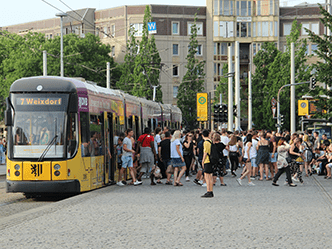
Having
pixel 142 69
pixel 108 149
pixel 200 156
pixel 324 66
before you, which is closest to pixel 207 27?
pixel 142 69

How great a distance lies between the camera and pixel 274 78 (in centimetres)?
6169

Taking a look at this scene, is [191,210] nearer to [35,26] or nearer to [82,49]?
[82,49]

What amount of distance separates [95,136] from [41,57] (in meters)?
46.0

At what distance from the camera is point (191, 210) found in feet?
39.2

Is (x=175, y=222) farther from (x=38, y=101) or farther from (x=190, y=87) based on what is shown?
(x=190, y=87)

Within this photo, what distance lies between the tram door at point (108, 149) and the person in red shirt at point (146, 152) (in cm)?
84

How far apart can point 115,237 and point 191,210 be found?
11.5ft

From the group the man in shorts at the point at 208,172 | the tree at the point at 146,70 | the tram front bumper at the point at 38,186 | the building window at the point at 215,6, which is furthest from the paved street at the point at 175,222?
the building window at the point at 215,6

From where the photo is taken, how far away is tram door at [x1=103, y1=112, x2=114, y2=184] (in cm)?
1839

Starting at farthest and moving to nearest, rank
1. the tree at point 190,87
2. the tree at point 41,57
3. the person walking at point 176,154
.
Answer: the tree at point 190,87 → the tree at point 41,57 → the person walking at point 176,154

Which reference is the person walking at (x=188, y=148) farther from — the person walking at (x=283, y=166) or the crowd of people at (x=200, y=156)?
the person walking at (x=283, y=166)

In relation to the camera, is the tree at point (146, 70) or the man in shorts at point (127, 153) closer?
the man in shorts at point (127, 153)

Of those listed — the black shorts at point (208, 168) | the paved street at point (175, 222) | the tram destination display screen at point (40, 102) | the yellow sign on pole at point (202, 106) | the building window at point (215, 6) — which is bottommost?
the paved street at point (175, 222)

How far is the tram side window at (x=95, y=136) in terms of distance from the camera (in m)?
16.8
